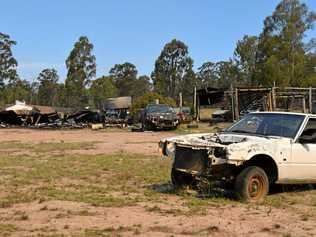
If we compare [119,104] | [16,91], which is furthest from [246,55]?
[16,91]

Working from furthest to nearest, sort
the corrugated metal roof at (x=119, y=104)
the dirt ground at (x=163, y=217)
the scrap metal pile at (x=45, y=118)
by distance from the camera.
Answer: the corrugated metal roof at (x=119, y=104)
the scrap metal pile at (x=45, y=118)
the dirt ground at (x=163, y=217)

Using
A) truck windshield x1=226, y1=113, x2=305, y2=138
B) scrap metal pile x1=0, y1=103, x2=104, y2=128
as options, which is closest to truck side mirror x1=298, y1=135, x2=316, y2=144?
truck windshield x1=226, y1=113, x2=305, y2=138

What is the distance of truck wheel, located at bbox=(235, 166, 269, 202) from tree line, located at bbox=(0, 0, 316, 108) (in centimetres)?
4626

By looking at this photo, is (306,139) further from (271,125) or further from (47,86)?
(47,86)

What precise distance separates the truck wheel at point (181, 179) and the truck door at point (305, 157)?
1.68 m

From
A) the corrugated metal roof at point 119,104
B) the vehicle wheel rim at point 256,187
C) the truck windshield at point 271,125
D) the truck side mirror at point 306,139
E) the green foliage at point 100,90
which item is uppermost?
the green foliage at point 100,90

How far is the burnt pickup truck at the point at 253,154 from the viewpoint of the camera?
910 centimetres

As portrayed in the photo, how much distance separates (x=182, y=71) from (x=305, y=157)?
8728cm

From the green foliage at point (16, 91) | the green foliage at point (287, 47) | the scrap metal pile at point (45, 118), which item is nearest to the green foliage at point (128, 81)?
the green foliage at point (16, 91)

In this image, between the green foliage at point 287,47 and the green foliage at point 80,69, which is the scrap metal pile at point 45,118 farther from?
the green foliage at point 80,69

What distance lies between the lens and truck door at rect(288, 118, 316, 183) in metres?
9.78

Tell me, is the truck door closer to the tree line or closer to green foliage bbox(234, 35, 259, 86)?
the tree line

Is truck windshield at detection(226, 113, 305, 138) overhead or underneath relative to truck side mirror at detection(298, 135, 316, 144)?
overhead

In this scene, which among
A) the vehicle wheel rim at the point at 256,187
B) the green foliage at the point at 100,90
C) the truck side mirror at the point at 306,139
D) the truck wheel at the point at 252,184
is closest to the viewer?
the truck wheel at the point at 252,184
